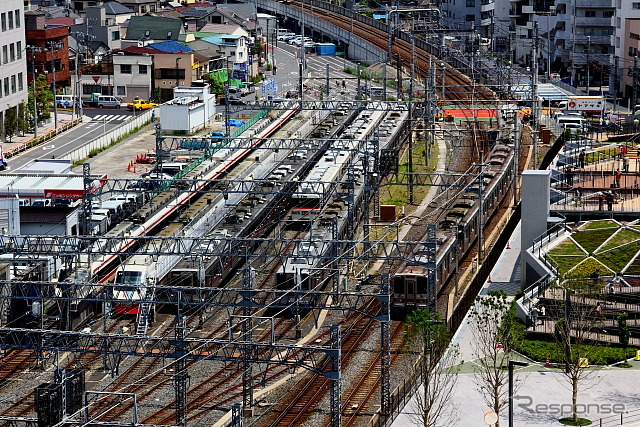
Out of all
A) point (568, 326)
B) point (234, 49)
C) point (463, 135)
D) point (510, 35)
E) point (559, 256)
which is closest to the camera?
point (568, 326)

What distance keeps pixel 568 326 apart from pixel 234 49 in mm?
42208

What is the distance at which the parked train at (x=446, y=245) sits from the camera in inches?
1034

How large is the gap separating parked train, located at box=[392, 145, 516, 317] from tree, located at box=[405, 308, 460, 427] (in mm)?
2176

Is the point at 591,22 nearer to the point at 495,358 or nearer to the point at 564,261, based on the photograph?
the point at 564,261

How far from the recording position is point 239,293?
2541 cm

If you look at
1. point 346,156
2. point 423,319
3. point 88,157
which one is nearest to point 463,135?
point 346,156

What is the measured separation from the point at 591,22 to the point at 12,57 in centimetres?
2800

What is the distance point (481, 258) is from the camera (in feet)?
104

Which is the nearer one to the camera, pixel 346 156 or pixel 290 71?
pixel 346 156

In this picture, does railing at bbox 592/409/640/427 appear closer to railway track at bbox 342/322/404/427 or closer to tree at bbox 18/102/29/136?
railway track at bbox 342/322/404/427

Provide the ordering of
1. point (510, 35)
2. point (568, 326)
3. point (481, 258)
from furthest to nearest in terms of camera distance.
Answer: point (510, 35) < point (481, 258) < point (568, 326)

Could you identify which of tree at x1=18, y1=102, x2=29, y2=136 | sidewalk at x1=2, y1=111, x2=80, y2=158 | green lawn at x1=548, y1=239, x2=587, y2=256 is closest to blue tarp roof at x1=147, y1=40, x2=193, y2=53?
sidewalk at x1=2, y1=111, x2=80, y2=158

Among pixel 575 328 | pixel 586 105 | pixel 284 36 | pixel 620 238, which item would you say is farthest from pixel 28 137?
pixel 284 36

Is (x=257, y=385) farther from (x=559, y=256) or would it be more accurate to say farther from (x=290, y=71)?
(x=290, y=71)
